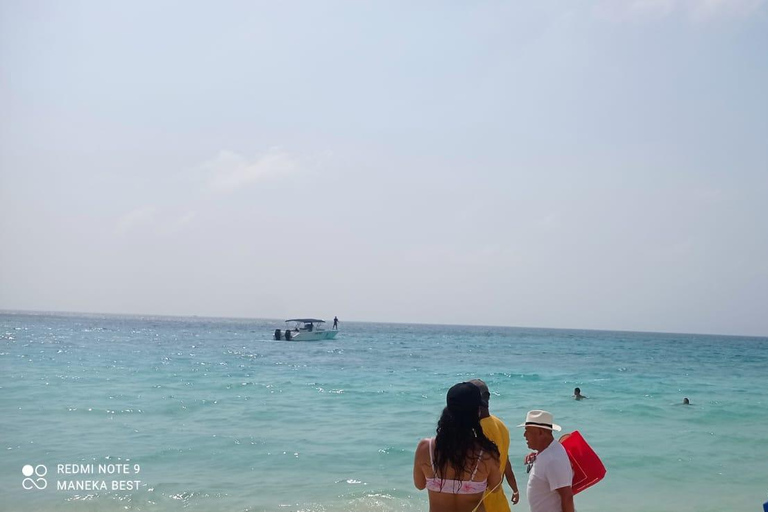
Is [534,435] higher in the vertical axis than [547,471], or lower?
higher

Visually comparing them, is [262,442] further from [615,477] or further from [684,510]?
[684,510]

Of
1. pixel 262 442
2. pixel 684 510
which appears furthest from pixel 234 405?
pixel 684 510

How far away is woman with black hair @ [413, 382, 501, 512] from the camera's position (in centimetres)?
394

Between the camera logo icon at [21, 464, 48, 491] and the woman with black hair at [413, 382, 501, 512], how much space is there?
24.6 ft

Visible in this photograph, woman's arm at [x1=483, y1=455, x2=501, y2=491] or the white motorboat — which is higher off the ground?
woman's arm at [x1=483, y1=455, x2=501, y2=491]

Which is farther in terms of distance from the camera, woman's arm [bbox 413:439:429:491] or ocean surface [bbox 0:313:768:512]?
ocean surface [bbox 0:313:768:512]

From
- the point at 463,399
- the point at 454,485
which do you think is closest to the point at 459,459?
the point at 454,485

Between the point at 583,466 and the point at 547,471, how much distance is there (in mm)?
356

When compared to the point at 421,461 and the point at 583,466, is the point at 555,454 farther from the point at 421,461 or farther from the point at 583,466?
the point at 421,461

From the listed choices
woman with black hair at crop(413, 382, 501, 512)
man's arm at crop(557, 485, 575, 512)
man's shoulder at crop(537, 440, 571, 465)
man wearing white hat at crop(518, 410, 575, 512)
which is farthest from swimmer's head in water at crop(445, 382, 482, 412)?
man's arm at crop(557, 485, 575, 512)

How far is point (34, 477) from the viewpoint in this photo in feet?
32.3

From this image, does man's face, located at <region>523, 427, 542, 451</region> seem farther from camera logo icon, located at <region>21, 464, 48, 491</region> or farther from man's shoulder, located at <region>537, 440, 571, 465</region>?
camera logo icon, located at <region>21, 464, 48, 491</region>

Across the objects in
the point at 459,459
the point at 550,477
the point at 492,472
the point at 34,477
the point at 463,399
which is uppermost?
the point at 463,399

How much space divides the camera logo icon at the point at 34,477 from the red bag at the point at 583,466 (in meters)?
7.78
